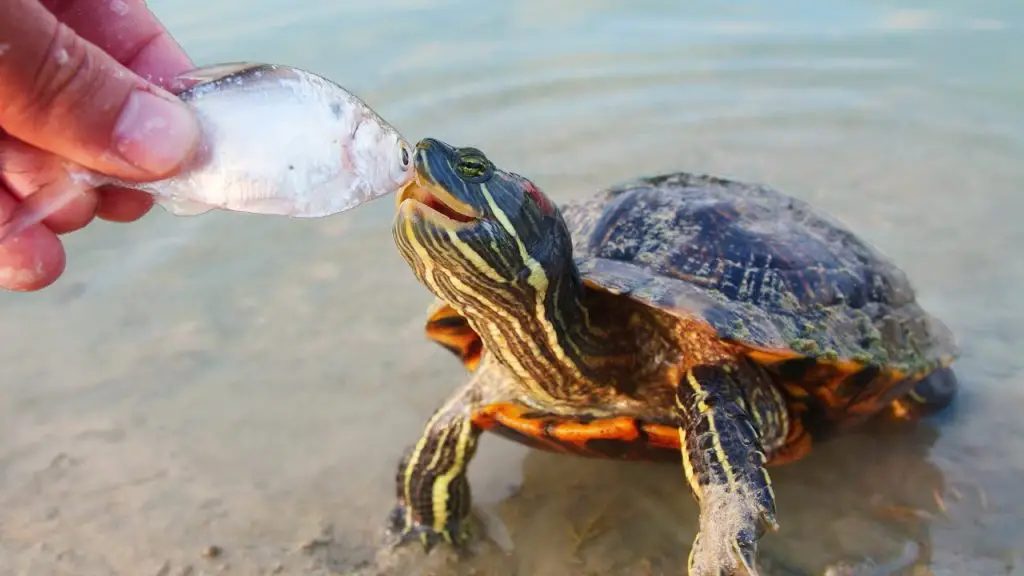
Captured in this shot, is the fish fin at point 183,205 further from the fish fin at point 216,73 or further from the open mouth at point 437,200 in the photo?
the open mouth at point 437,200

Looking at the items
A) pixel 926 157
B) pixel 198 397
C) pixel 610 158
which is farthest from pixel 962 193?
pixel 198 397

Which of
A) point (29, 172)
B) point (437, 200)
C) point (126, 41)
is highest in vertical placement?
point (126, 41)

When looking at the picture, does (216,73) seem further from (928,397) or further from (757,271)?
(928,397)

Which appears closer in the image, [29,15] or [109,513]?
[29,15]

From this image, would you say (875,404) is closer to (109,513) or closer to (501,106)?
(109,513)

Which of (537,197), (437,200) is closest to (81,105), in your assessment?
(437,200)
